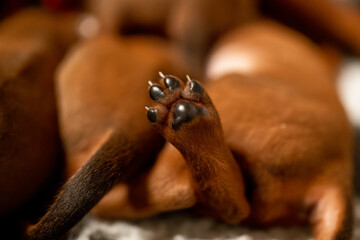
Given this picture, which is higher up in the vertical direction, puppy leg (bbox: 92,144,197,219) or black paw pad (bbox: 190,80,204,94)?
black paw pad (bbox: 190,80,204,94)

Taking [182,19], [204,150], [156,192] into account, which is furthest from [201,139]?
[182,19]

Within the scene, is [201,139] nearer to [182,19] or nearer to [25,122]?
[25,122]

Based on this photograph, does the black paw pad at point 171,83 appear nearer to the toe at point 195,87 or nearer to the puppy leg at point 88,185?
the toe at point 195,87

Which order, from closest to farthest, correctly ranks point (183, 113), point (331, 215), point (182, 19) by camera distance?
point (183, 113) < point (331, 215) < point (182, 19)

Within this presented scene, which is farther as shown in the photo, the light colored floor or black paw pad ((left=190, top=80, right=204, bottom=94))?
the light colored floor

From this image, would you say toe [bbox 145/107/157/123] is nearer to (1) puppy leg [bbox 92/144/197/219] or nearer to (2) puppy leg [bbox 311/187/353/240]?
(1) puppy leg [bbox 92/144/197/219]

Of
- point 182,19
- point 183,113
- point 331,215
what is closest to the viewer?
point 183,113

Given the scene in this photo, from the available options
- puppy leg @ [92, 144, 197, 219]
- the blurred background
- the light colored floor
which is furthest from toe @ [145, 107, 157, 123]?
the blurred background
